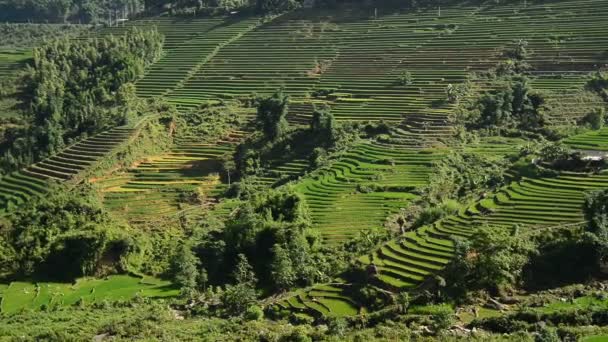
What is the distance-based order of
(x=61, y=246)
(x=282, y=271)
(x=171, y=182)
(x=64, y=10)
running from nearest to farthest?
1. (x=282, y=271)
2. (x=61, y=246)
3. (x=171, y=182)
4. (x=64, y=10)

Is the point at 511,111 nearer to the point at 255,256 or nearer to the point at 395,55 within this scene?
the point at 395,55

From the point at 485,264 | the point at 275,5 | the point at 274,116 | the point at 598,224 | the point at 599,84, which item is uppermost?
the point at 275,5

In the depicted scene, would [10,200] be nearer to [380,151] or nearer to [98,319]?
[98,319]

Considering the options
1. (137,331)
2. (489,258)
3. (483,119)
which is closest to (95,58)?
(483,119)

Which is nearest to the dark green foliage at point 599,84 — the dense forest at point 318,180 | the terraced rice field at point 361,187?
the dense forest at point 318,180

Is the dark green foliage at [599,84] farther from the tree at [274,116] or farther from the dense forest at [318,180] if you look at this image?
the tree at [274,116]

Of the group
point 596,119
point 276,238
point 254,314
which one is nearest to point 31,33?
point 276,238
